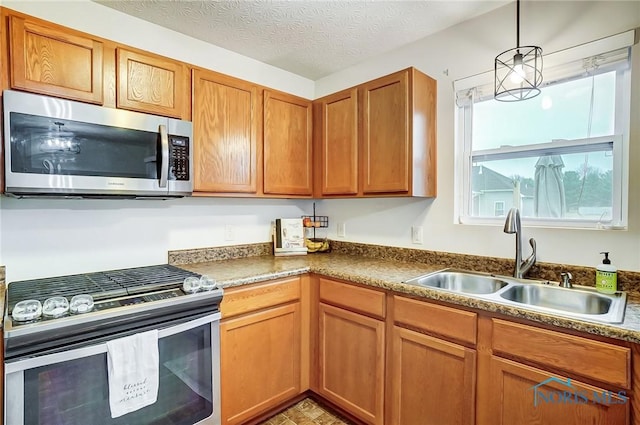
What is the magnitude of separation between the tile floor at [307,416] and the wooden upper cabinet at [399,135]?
1.43 meters

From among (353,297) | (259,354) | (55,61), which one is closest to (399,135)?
(353,297)

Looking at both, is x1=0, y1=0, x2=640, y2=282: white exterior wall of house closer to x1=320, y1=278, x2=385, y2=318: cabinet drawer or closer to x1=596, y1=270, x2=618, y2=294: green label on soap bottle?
x1=596, y1=270, x2=618, y2=294: green label on soap bottle

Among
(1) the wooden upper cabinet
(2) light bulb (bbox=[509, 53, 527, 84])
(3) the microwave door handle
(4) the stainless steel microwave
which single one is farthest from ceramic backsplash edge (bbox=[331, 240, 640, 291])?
(3) the microwave door handle

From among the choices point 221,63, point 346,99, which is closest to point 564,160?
point 346,99

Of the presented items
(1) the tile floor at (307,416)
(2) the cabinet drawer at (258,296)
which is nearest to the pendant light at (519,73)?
(2) the cabinet drawer at (258,296)

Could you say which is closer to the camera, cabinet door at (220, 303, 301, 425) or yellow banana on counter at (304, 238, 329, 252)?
cabinet door at (220, 303, 301, 425)

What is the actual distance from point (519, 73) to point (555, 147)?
47 cm

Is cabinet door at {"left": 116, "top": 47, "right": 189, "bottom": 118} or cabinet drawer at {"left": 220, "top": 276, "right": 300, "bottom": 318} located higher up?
cabinet door at {"left": 116, "top": 47, "right": 189, "bottom": 118}

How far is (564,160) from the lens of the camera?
5.63ft

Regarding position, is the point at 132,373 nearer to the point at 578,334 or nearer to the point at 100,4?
the point at 578,334

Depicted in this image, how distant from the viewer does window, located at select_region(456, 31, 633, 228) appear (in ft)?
5.08

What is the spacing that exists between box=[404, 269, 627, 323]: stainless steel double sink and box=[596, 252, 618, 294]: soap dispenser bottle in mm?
30

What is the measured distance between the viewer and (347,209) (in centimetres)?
271

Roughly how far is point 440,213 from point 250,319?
53.4 inches
